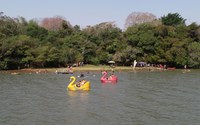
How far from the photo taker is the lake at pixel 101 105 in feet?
83.5

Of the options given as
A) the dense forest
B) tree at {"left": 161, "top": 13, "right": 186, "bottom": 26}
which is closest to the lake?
the dense forest

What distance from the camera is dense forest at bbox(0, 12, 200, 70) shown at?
Result: 244 ft

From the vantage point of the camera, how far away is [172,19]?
9744cm

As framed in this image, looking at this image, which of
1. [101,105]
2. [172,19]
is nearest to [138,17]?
[172,19]

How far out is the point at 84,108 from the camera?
2961 cm

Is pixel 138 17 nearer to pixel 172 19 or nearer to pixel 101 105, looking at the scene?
pixel 172 19

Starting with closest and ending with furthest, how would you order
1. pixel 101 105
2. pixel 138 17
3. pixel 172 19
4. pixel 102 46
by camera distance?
pixel 101 105 < pixel 102 46 < pixel 172 19 < pixel 138 17

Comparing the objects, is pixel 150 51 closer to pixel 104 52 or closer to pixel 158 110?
pixel 104 52

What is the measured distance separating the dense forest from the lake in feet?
93.6

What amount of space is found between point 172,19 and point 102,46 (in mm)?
21579

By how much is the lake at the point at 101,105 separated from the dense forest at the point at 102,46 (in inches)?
1124

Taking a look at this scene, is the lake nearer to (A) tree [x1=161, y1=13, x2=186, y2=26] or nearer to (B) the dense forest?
(B) the dense forest

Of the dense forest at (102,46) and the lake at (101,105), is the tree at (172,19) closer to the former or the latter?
the dense forest at (102,46)

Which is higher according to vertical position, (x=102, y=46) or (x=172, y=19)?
(x=172, y=19)
